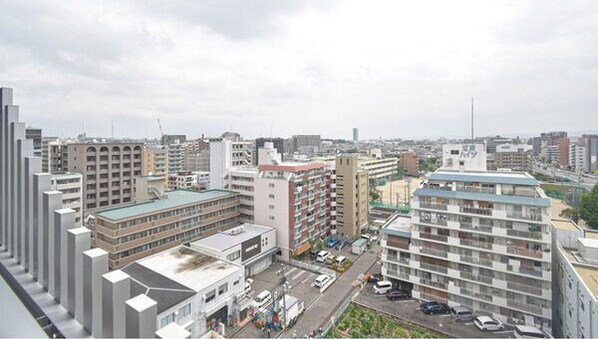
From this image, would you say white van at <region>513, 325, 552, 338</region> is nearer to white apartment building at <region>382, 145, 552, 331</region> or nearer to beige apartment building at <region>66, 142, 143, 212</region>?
white apartment building at <region>382, 145, 552, 331</region>

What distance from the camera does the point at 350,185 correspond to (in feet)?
93.1

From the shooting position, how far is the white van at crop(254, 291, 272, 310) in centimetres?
1700

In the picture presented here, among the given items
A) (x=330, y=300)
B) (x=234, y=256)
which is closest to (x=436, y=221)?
(x=330, y=300)

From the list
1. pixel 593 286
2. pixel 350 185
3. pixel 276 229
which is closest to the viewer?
pixel 593 286

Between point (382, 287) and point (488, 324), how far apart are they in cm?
555

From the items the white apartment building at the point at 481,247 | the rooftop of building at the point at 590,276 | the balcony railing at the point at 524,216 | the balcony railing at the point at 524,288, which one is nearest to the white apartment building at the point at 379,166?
the white apartment building at the point at 481,247

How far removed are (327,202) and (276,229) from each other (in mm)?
6868

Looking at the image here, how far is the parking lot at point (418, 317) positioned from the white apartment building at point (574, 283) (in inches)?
111

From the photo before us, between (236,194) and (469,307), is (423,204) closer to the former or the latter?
(469,307)

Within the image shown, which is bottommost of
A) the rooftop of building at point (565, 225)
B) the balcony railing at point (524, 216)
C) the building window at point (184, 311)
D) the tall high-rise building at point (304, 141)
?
the building window at point (184, 311)

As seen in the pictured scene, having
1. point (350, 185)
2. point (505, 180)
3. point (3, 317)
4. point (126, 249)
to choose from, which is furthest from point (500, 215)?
point (126, 249)

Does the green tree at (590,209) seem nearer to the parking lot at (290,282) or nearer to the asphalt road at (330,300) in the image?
the asphalt road at (330,300)

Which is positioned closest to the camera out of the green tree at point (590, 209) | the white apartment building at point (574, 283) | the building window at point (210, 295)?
the white apartment building at point (574, 283)

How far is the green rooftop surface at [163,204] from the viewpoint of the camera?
18688mm
